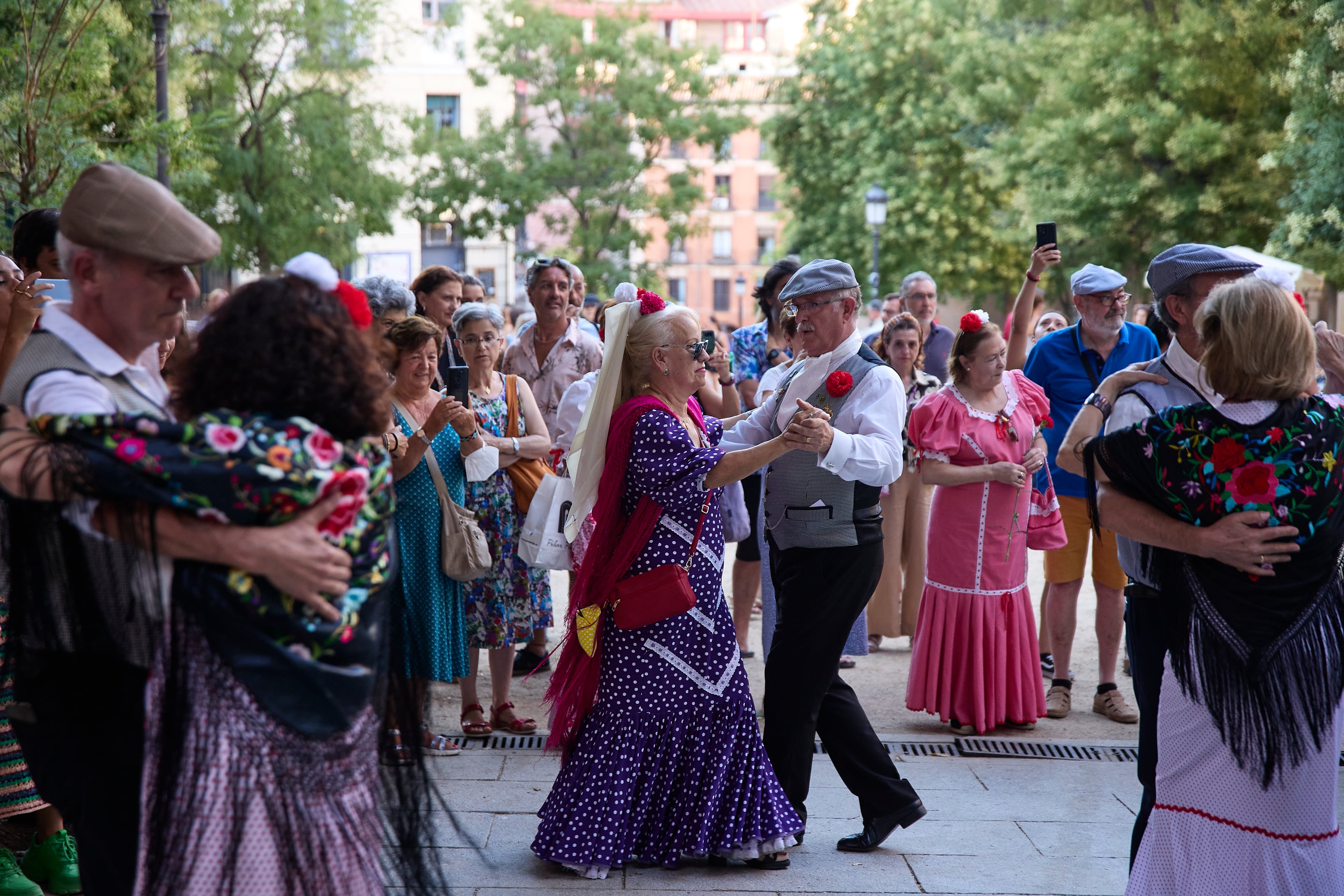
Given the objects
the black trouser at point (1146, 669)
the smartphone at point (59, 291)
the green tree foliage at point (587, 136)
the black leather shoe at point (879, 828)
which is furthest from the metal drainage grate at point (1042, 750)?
the green tree foliage at point (587, 136)

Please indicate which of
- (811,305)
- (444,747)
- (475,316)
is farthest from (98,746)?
(475,316)

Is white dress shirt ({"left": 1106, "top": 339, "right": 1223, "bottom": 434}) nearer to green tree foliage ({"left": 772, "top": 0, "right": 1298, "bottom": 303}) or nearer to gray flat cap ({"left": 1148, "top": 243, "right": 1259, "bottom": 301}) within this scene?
gray flat cap ({"left": 1148, "top": 243, "right": 1259, "bottom": 301})

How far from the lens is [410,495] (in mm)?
5508

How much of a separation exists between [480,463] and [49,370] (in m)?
3.25

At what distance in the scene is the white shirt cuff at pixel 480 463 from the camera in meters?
5.64

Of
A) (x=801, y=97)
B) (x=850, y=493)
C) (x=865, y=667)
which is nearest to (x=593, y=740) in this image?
(x=850, y=493)

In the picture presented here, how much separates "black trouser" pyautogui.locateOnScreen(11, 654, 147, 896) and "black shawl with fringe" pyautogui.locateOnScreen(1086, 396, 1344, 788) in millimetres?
2399

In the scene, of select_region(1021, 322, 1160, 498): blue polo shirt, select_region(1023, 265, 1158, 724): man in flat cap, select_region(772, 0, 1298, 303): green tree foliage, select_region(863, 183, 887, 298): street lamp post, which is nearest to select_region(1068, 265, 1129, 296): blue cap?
select_region(1023, 265, 1158, 724): man in flat cap

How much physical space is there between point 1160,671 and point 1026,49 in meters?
22.9

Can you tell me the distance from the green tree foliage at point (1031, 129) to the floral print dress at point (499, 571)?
594 inches

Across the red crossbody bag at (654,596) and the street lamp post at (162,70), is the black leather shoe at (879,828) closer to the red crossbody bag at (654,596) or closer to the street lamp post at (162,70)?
the red crossbody bag at (654,596)

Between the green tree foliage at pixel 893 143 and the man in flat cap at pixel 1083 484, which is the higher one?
the green tree foliage at pixel 893 143

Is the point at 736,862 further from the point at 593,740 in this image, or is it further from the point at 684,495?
the point at 684,495

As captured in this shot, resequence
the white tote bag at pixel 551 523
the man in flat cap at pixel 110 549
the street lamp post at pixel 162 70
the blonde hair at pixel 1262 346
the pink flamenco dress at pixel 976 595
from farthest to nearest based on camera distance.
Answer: the street lamp post at pixel 162 70 < the pink flamenco dress at pixel 976 595 < the white tote bag at pixel 551 523 < the blonde hair at pixel 1262 346 < the man in flat cap at pixel 110 549
